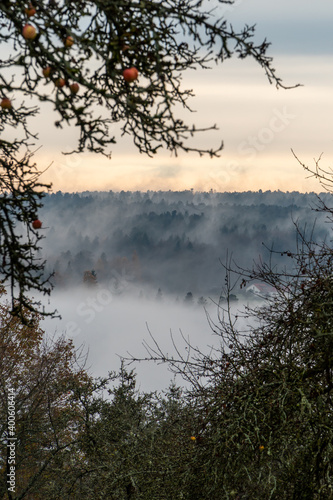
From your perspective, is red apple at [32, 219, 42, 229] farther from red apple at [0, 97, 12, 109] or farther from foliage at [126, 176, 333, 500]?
foliage at [126, 176, 333, 500]

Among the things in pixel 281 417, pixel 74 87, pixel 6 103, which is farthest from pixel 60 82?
pixel 281 417

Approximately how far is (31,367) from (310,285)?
86.3ft

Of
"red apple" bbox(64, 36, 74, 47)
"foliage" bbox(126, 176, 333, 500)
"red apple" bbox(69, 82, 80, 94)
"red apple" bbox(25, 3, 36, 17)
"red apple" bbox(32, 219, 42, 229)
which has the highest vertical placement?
"red apple" bbox(25, 3, 36, 17)

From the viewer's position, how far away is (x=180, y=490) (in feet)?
24.4

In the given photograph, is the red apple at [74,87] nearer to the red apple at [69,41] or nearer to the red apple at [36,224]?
the red apple at [69,41]

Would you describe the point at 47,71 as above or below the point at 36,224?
above

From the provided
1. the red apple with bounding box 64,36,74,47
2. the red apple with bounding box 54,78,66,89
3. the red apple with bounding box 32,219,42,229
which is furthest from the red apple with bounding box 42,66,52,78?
the red apple with bounding box 32,219,42,229

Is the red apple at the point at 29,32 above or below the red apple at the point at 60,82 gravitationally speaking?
above

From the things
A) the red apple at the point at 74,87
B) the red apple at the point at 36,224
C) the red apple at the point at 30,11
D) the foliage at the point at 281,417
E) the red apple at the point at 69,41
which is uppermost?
the red apple at the point at 30,11

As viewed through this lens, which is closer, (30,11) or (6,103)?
(30,11)

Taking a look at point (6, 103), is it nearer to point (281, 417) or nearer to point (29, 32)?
point (29, 32)

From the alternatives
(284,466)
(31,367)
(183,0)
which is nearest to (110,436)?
(284,466)

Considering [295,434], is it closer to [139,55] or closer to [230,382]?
[230,382]

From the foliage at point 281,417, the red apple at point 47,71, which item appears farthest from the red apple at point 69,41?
the foliage at point 281,417
